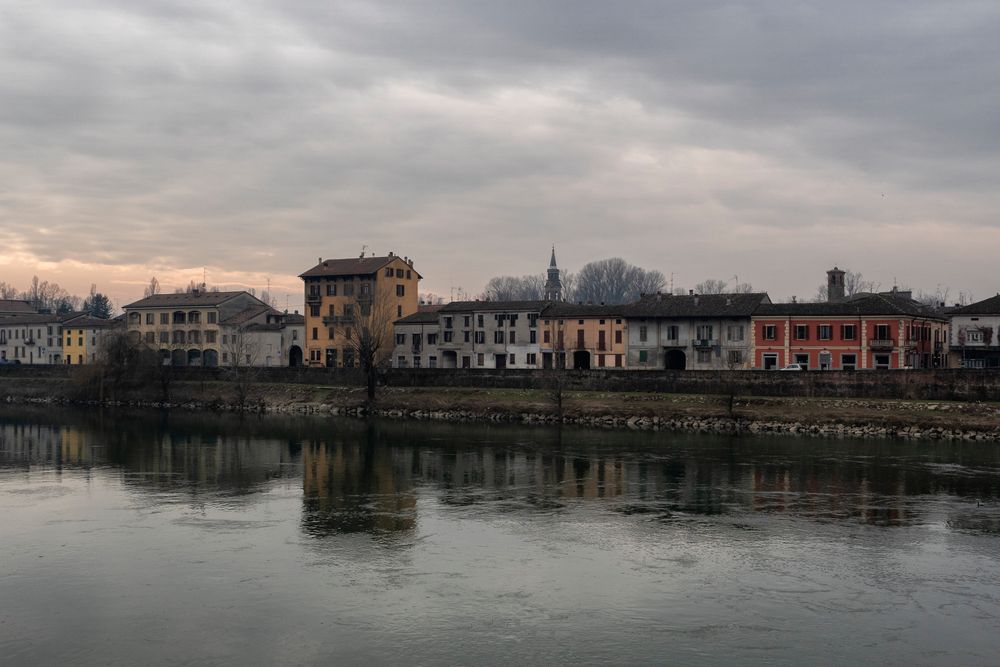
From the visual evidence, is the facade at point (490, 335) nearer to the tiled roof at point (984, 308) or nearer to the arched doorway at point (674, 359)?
the arched doorway at point (674, 359)

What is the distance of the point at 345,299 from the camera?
4245 inches

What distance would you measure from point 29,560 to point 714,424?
163 feet

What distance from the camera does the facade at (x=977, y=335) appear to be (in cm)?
8500

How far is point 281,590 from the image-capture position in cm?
2481

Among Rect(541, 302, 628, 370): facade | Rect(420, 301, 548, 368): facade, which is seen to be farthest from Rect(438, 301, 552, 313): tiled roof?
Rect(541, 302, 628, 370): facade

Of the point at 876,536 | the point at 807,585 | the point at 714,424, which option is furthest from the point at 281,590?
the point at 714,424

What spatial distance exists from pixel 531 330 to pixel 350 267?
25020 mm

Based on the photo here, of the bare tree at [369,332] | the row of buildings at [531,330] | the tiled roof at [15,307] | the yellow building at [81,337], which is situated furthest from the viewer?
the tiled roof at [15,307]

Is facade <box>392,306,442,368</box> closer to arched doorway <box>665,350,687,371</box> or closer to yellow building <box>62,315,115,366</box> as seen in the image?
arched doorway <box>665,350,687,371</box>

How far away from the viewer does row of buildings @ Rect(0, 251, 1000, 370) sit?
274ft

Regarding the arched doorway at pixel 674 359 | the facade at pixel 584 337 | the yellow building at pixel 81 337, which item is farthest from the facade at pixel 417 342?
the yellow building at pixel 81 337

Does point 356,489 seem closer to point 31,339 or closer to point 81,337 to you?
point 81,337

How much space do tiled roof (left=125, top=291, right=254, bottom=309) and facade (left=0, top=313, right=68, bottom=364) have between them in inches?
614

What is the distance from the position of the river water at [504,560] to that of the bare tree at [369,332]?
33506 mm
